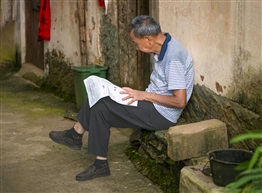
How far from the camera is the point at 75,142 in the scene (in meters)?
5.54

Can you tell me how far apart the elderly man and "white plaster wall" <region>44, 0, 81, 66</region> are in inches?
123

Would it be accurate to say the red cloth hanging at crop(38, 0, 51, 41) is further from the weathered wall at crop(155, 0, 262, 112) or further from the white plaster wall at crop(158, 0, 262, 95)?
the weathered wall at crop(155, 0, 262, 112)

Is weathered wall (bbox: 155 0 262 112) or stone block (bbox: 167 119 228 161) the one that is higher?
weathered wall (bbox: 155 0 262 112)

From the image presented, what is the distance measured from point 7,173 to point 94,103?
3.46 ft

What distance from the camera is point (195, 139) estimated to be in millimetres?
4891

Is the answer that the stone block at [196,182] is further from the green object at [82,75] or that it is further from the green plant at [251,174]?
the green object at [82,75]

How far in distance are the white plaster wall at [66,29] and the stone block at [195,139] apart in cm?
364

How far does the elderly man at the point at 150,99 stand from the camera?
198 inches

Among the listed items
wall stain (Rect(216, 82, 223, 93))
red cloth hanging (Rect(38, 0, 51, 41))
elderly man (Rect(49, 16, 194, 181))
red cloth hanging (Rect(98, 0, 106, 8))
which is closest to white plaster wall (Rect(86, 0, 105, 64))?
red cloth hanging (Rect(98, 0, 106, 8))

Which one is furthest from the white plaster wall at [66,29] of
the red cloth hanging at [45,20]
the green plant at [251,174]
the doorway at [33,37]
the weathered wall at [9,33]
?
the green plant at [251,174]

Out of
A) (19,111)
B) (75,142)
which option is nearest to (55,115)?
(19,111)

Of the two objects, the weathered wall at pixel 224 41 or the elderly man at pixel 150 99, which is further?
the elderly man at pixel 150 99

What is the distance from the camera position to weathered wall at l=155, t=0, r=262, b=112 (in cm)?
464

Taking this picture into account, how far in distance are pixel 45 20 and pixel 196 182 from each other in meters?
5.23
